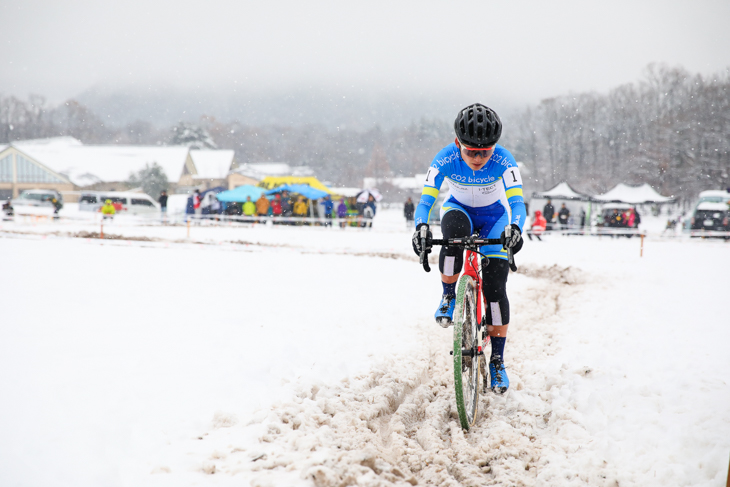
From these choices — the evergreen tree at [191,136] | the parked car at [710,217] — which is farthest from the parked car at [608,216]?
the evergreen tree at [191,136]

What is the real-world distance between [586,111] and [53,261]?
3113 inches

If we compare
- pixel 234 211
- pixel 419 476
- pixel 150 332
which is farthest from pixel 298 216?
pixel 419 476

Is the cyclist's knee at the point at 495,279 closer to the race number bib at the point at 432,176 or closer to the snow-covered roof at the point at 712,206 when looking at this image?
the race number bib at the point at 432,176

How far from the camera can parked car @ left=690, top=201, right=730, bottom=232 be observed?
2283cm

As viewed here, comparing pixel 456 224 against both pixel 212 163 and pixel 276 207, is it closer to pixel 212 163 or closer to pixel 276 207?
pixel 276 207

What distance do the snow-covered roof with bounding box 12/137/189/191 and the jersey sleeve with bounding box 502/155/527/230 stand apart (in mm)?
61365

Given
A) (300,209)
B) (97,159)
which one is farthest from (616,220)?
(97,159)

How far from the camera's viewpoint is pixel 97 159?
5894cm

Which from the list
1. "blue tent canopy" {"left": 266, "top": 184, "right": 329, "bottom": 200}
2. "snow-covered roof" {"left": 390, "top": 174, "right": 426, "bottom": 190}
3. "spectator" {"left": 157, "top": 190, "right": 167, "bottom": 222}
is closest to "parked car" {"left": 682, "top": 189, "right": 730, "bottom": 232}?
"blue tent canopy" {"left": 266, "top": 184, "right": 329, "bottom": 200}

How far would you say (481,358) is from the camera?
3766 millimetres

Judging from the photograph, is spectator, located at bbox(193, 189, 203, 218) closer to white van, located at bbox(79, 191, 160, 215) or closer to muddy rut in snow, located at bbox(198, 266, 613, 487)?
white van, located at bbox(79, 191, 160, 215)

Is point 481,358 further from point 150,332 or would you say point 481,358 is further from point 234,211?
point 234,211

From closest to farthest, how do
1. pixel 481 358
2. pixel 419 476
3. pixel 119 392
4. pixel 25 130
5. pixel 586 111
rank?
1. pixel 419 476
2. pixel 119 392
3. pixel 481 358
4. pixel 25 130
5. pixel 586 111

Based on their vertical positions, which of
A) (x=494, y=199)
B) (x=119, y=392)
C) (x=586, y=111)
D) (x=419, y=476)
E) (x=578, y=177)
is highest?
(x=586, y=111)
